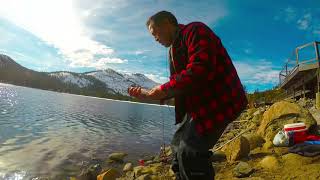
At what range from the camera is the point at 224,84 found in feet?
11.8

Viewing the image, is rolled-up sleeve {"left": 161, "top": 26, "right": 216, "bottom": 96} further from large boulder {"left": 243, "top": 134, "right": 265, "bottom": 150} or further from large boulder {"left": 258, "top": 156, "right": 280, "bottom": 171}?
large boulder {"left": 243, "top": 134, "right": 265, "bottom": 150}

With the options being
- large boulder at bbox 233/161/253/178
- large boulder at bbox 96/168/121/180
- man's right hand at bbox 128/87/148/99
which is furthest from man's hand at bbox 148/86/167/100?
large boulder at bbox 96/168/121/180

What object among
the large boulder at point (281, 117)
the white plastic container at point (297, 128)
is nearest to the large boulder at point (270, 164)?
the white plastic container at point (297, 128)

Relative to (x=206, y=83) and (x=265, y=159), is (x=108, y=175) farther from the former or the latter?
(x=206, y=83)

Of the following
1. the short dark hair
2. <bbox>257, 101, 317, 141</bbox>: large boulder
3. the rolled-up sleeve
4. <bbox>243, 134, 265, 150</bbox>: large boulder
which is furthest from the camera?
<bbox>243, 134, 265, 150</bbox>: large boulder

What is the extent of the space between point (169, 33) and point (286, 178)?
19.3 feet

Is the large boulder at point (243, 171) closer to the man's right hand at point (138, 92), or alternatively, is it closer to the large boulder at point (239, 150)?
the large boulder at point (239, 150)

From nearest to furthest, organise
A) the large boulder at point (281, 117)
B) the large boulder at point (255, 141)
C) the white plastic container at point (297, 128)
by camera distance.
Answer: the white plastic container at point (297, 128), the large boulder at point (281, 117), the large boulder at point (255, 141)

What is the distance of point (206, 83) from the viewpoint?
355cm

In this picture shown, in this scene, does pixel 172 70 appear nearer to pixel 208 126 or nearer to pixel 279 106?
pixel 208 126

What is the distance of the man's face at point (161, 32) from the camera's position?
158 inches

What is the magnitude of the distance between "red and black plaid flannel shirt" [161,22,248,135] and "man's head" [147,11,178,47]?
269 millimetres

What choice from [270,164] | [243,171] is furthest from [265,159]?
[243,171]

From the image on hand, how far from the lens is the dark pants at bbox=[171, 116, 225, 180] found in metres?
3.57
